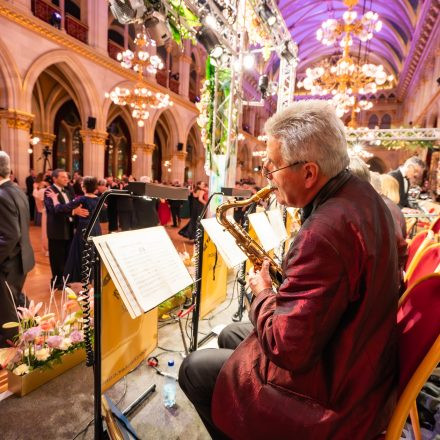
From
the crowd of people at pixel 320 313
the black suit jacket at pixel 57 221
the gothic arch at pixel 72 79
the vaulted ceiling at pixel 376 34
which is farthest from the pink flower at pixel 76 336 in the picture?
the vaulted ceiling at pixel 376 34

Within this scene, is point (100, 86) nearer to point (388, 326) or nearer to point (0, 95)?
point (0, 95)

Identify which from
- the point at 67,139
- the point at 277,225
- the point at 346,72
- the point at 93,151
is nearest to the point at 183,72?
the point at 93,151

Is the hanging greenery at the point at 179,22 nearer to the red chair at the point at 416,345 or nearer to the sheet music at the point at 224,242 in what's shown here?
the sheet music at the point at 224,242

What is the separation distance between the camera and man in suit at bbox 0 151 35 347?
8.86ft

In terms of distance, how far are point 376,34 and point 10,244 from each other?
95.4ft

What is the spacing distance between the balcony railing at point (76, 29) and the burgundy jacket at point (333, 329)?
12.8m

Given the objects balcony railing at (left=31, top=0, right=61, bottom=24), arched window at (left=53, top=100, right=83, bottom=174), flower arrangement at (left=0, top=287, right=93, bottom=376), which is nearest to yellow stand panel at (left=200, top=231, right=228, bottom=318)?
flower arrangement at (left=0, top=287, right=93, bottom=376)

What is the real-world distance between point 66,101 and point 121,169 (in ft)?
15.4

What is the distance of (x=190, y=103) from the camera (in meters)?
16.9

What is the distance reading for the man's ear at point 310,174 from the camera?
117cm

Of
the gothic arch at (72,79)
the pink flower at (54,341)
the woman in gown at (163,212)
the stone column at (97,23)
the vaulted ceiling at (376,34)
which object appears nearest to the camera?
the pink flower at (54,341)

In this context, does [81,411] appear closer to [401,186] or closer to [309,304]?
[309,304]

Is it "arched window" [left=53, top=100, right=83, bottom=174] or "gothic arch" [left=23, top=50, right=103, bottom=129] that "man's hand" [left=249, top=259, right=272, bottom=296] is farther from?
"arched window" [left=53, top=100, right=83, bottom=174]

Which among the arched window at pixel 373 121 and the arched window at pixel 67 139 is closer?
the arched window at pixel 67 139
